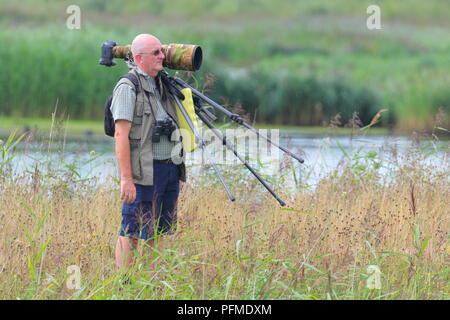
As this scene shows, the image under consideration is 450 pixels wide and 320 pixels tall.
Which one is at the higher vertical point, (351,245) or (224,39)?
(224,39)

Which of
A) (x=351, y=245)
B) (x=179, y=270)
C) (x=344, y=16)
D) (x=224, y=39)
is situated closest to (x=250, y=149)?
(x=351, y=245)

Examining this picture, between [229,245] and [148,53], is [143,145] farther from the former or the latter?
[229,245]

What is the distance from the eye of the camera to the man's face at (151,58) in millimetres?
4293

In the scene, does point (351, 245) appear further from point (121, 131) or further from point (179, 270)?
point (121, 131)

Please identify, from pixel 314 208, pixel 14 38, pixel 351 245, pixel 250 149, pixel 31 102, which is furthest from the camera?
pixel 14 38

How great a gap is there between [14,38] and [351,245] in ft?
44.6

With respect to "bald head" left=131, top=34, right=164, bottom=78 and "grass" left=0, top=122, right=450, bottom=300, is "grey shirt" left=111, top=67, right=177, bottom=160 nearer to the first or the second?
"bald head" left=131, top=34, right=164, bottom=78

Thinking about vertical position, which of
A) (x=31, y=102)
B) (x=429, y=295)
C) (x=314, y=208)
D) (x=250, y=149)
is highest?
(x=31, y=102)

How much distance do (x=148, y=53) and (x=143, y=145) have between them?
0.49 meters

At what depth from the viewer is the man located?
167 inches

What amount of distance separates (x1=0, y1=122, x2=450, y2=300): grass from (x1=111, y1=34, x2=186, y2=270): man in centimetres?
16

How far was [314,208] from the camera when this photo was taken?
5848 millimetres

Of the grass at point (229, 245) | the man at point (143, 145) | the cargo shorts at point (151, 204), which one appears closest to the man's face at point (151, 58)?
the man at point (143, 145)

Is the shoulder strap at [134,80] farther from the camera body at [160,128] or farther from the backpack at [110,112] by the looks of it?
the camera body at [160,128]
